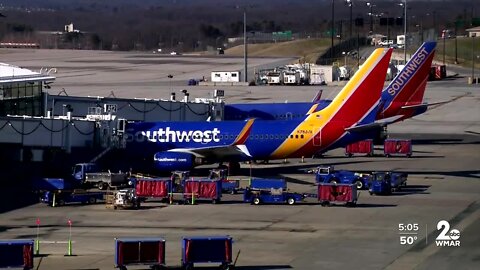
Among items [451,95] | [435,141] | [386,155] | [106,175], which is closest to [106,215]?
[106,175]

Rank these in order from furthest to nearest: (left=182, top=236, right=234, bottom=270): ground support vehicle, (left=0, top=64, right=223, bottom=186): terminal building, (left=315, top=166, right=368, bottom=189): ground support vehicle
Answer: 1. (left=0, top=64, right=223, bottom=186): terminal building
2. (left=315, top=166, right=368, bottom=189): ground support vehicle
3. (left=182, top=236, right=234, bottom=270): ground support vehicle

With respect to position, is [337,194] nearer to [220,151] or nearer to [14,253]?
[220,151]

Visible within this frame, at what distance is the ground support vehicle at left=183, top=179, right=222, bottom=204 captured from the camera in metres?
53.1

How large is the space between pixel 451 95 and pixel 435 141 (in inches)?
1685

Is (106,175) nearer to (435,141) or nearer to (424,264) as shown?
(424,264)

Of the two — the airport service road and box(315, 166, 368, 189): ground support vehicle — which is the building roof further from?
box(315, 166, 368, 189): ground support vehicle

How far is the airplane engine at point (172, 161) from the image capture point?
61562 mm

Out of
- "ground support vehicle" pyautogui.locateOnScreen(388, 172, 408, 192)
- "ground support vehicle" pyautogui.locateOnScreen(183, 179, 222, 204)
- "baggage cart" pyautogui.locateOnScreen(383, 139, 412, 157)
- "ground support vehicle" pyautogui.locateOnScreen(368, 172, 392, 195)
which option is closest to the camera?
"ground support vehicle" pyautogui.locateOnScreen(183, 179, 222, 204)

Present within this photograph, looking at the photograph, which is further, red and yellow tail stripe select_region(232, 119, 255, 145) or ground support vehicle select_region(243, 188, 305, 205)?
red and yellow tail stripe select_region(232, 119, 255, 145)

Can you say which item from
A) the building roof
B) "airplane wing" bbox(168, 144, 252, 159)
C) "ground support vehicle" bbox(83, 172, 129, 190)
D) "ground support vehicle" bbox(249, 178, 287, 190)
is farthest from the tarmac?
the building roof

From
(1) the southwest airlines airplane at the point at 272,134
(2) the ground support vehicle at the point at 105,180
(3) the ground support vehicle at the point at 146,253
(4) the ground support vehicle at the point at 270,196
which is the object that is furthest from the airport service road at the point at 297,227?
(2) the ground support vehicle at the point at 105,180

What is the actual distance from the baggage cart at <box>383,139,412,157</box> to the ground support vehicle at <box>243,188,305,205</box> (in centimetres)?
2102

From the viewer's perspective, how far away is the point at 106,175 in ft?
186

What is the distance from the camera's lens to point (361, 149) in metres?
73.4
